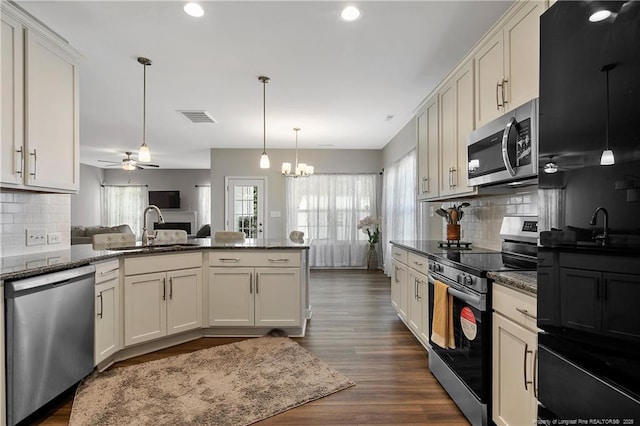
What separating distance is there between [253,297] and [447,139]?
7.65ft

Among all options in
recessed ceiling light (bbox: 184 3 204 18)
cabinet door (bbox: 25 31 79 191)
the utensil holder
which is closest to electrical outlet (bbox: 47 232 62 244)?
cabinet door (bbox: 25 31 79 191)

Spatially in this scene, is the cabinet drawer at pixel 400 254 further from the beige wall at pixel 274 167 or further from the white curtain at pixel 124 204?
the white curtain at pixel 124 204

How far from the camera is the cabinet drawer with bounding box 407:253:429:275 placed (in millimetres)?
2639

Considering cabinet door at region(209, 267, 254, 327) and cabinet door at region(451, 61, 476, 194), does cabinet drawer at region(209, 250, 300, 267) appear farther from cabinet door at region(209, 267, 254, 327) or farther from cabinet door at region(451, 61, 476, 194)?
cabinet door at region(451, 61, 476, 194)

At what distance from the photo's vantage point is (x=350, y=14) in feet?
7.41

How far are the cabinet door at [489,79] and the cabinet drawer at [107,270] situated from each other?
2972 millimetres

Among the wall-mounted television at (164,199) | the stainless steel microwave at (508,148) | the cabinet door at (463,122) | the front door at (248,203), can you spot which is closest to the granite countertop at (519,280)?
the stainless steel microwave at (508,148)

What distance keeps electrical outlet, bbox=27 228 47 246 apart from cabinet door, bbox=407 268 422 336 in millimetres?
3086

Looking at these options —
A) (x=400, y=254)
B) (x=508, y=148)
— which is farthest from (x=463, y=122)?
(x=400, y=254)

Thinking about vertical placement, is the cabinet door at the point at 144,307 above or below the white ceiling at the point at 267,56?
below

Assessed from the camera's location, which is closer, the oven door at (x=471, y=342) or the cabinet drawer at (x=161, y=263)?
the oven door at (x=471, y=342)

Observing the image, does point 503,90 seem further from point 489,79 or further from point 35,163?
point 35,163

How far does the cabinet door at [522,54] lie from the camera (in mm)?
1769

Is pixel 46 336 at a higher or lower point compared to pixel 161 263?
lower
